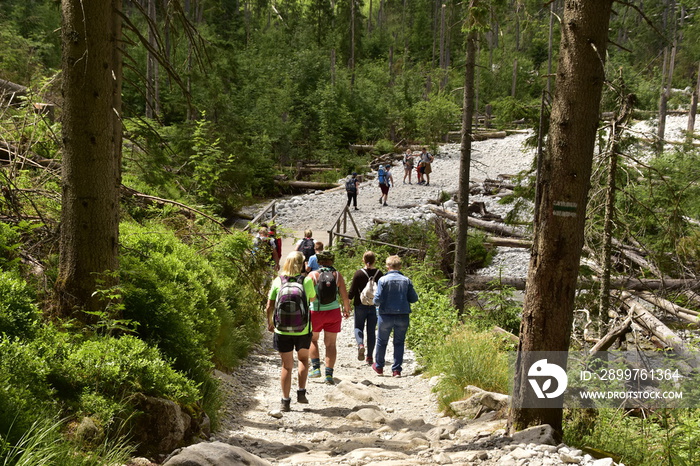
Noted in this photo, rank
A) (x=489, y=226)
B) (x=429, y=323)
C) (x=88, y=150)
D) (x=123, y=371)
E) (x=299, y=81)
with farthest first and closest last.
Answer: (x=299, y=81)
(x=489, y=226)
(x=429, y=323)
(x=88, y=150)
(x=123, y=371)

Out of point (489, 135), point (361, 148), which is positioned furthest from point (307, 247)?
point (489, 135)

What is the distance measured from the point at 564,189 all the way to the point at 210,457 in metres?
3.37

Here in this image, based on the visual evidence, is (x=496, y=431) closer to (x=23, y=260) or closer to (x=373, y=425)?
(x=373, y=425)

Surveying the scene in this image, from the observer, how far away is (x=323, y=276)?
766cm

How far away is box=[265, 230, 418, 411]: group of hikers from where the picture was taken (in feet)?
21.0

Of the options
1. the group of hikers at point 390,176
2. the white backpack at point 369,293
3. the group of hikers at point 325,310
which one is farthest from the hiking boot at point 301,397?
the group of hikers at point 390,176

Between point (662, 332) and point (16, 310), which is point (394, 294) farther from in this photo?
point (662, 332)

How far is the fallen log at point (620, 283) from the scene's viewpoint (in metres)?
11.0

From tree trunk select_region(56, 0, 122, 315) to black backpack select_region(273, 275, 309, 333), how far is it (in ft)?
6.03

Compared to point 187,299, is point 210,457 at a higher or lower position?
lower

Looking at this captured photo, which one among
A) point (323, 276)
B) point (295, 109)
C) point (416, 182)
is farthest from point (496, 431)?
point (295, 109)

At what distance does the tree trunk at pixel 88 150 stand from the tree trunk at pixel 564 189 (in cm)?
378

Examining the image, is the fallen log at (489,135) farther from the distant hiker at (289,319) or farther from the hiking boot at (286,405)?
the hiking boot at (286,405)

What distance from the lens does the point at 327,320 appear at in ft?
25.4
